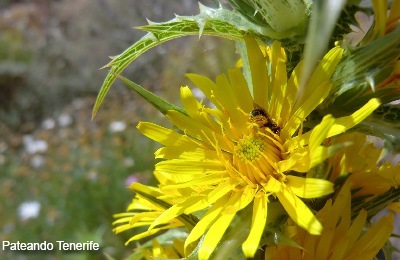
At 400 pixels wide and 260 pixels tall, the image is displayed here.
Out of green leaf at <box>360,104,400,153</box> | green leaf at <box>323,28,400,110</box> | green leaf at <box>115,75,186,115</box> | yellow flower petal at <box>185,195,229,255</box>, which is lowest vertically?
yellow flower petal at <box>185,195,229,255</box>

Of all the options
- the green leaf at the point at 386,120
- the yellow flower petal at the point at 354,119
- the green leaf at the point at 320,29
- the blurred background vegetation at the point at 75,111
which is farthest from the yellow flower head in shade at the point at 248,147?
the blurred background vegetation at the point at 75,111

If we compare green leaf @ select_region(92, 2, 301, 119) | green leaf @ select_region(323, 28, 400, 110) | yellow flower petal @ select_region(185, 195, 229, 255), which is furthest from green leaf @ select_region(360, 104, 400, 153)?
yellow flower petal @ select_region(185, 195, 229, 255)

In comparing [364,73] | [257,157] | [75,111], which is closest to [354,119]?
[364,73]

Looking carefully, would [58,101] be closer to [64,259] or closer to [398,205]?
[64,259]

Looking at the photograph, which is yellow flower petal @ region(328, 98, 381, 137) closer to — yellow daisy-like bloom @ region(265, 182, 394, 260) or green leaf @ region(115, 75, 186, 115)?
yellow daisy-like bloom @ region(265, 182, 394, 260)

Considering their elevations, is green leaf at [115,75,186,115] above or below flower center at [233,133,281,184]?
above
